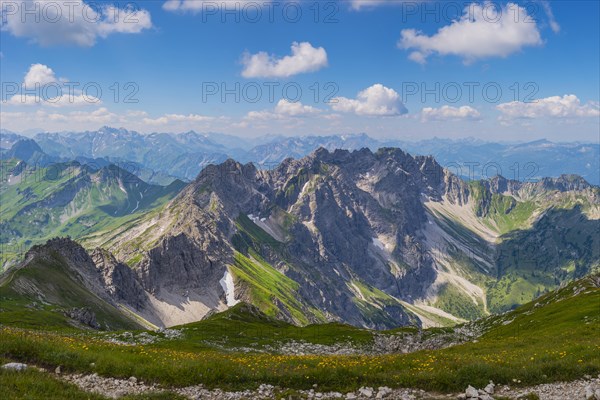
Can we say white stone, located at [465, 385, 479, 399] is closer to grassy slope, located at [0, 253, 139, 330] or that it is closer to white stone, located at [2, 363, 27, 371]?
white stone, located at [2, 363, 27, 371]

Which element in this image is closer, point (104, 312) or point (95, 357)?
point (95, 357)

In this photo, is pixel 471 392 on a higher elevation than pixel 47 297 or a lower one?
higher

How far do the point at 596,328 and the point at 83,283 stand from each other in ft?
596

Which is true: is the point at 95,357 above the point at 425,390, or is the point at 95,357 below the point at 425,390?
above

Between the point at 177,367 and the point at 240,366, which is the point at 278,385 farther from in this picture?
the point at 177,367

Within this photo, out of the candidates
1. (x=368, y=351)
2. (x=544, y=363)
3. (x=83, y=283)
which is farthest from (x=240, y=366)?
(x=83, y=283)

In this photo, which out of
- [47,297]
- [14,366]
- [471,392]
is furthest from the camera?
[47,297]

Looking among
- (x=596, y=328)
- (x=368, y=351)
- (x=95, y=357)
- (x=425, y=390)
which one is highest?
(x=95, y=357)

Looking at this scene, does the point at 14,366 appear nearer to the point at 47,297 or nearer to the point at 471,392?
the point at 471,392

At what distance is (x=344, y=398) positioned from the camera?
2302cm

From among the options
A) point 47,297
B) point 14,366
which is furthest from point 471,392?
point 47,297

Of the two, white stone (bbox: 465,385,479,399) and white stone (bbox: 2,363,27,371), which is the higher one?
white stone (bbox: 2,363,27,371)

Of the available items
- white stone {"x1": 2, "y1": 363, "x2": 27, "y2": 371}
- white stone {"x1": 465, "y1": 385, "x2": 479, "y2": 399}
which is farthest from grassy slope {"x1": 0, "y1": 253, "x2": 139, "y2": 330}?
white stone {"x1": 465, "y1": 385, "x2": 479, "y2": 399}

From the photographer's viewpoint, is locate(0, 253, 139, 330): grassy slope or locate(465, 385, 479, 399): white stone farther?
locate(0, 253, 139, 330): grassy slope
